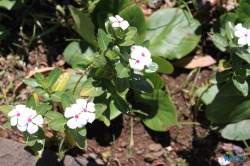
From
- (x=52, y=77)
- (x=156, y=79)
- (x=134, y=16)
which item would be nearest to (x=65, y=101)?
(x=52, y=77)

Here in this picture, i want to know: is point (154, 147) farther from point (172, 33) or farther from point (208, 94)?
point (172, 33)

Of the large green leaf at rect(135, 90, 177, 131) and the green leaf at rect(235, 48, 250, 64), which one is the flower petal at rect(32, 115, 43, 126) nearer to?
the large green leaf at rect(135, 90, 177, 131)

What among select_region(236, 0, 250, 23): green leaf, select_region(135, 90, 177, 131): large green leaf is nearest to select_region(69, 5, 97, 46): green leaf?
select_region(135, 90, 177, 131): large green leaf

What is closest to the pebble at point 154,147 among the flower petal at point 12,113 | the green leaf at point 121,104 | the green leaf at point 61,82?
the green leaf at point 121,104

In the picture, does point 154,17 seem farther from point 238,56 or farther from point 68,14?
point 238,56

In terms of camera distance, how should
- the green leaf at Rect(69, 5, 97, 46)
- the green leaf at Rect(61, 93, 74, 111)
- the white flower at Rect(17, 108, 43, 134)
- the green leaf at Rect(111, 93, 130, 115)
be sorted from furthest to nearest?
the green leaf at Rect(69, 5, 97, 46) < the green leaf at Rect(111, 93, 130, 115) < the green leaf at Rect(61, 93, 74, 111) < the white flower at Rect(17, 108, 43, 134)
